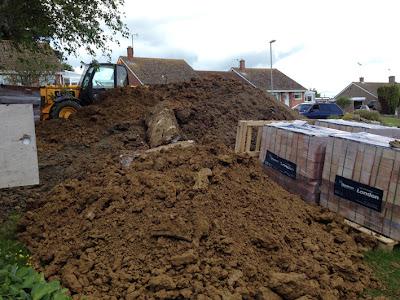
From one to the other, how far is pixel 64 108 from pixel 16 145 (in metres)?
7.38

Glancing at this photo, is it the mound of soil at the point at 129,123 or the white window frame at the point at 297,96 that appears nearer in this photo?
the mound of soil at the point at 129,123

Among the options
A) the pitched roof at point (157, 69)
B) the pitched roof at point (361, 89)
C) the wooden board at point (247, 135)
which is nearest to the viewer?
the wooden board at point (247, 135)

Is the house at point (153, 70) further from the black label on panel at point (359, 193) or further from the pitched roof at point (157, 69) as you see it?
the black label on panel at point (359, 193)

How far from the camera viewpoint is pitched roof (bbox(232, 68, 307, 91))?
168ft

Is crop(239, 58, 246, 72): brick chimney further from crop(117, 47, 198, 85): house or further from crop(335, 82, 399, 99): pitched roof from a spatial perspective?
crop(335, 82, 399, 99): pitched roof

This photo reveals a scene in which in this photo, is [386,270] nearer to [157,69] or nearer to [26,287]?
[26,287]

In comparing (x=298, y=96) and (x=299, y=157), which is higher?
(x=299, y=157)

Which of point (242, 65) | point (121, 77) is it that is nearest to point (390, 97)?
point (242, 65)

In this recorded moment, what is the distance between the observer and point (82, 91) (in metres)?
12.4

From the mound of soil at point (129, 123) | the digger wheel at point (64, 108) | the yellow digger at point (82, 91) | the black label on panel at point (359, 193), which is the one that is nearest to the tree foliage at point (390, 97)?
the mound of soil at point (129, 123)

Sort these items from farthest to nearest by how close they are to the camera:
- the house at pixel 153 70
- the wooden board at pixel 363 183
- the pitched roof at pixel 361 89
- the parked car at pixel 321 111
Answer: the pitched roof at pixel 361 89
the house at pixel 153 70
the parked car at pixel 321 111
the wooden board at pixel 363 183

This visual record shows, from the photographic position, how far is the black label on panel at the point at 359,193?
16.8 feet

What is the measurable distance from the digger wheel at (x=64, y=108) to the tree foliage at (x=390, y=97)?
1788 inches

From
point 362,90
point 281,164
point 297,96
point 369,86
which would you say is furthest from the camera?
point 369,86
